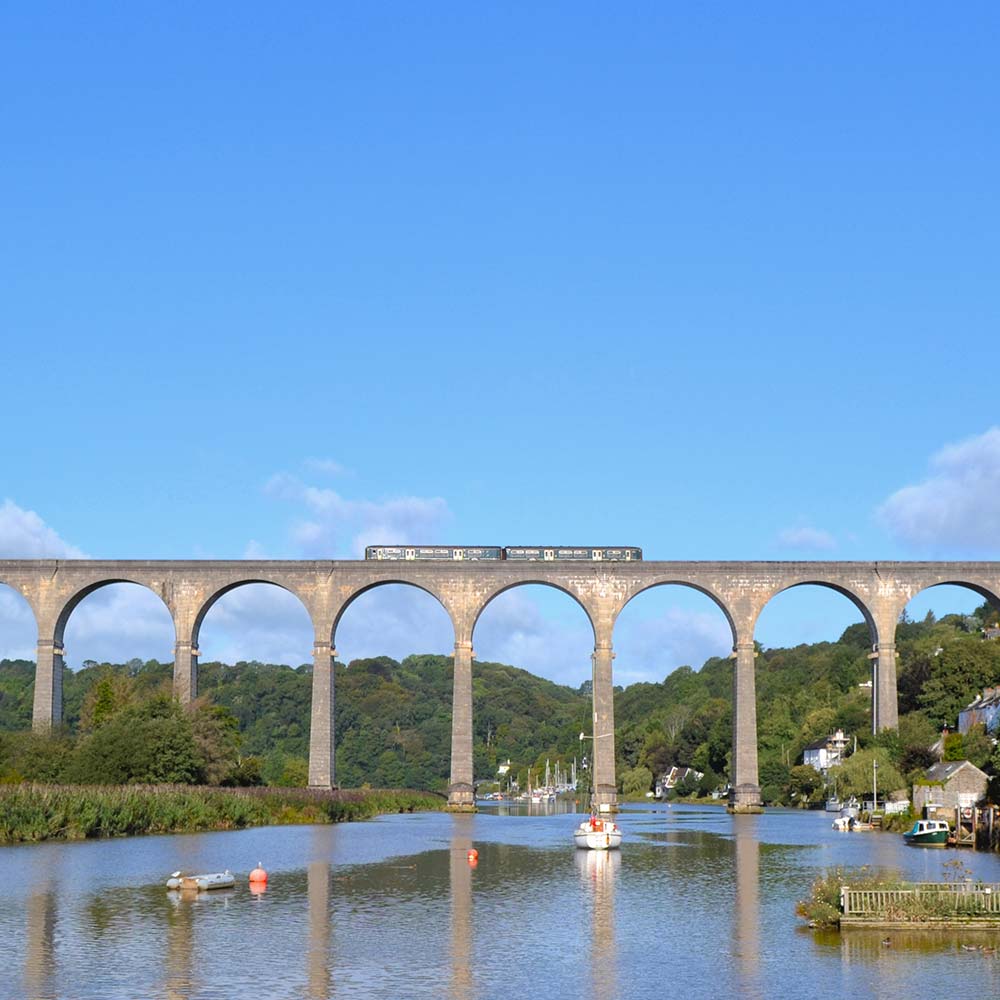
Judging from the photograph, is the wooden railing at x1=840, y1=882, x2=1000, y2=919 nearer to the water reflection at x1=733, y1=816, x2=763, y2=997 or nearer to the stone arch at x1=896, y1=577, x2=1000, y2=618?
the water reflection at x1=733, y1=816, x2=763, y2=997

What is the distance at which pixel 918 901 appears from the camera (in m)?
25.2

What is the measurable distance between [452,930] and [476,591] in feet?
168

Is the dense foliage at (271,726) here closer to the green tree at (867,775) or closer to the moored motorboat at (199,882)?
the moored motorboat at (199,882)

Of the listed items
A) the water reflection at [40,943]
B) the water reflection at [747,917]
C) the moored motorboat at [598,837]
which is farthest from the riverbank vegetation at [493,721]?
the water reflection at [40,943]

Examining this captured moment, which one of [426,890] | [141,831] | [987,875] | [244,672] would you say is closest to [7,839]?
[141,831]

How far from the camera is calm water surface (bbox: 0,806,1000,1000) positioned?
20750 millimetres

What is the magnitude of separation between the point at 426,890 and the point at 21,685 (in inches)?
4677

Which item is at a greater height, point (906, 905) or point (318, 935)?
point (906, 905)

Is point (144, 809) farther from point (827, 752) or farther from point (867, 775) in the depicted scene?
point (827, 752)

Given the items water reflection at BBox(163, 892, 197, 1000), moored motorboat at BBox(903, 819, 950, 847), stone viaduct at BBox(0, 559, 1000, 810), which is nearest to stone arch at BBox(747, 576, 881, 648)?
stone viaduct at BBox(0, 559, 1000, 810)

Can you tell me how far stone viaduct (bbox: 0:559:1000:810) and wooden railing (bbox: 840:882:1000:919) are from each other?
167ft

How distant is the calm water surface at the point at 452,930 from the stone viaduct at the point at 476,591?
3195 centimetres

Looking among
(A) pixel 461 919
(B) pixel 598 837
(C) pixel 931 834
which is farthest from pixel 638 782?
(A) pixel 461 919

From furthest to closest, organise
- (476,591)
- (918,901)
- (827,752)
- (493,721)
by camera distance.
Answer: (493,721), (827,752), (476,591), (918,901)
